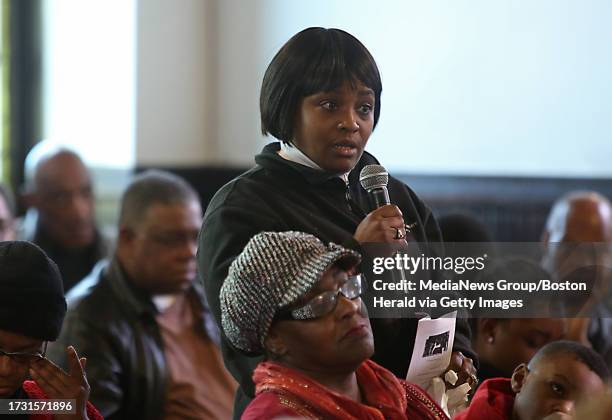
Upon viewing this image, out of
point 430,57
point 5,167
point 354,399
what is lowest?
point 5,167

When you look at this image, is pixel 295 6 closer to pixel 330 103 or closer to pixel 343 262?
pixel 330 103

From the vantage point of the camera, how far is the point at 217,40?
261cm

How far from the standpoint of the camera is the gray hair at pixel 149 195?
264cm

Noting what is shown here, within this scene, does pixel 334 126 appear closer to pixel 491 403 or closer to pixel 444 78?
pixel 491 403

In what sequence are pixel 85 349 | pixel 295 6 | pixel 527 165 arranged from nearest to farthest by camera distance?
pixel 295 6 → pixel 85 349 → pixel 527 165

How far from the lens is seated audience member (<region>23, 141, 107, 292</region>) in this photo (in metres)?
3.95

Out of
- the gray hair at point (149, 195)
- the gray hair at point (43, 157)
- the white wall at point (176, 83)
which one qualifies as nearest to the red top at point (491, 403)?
the gray hair at point (149, 195)

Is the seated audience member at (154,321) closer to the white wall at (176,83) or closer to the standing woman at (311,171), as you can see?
the white wall at (176,83)

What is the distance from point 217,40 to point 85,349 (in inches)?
30.9

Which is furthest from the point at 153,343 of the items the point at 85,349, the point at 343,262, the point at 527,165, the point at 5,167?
the point at 5,167

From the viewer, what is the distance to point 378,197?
1.40 meters

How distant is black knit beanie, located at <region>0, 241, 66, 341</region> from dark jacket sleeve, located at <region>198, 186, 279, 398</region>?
0.63 feet

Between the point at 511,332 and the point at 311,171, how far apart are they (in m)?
0.46

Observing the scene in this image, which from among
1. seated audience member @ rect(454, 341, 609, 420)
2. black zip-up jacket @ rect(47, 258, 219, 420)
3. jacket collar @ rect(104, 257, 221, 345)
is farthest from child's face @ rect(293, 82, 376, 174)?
jacket collar @ rect(104, 257, 221, 345)
